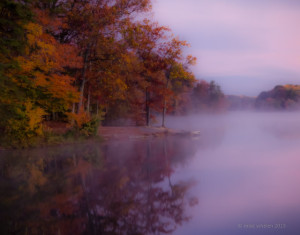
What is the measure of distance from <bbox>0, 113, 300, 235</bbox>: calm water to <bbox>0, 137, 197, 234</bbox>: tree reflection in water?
0.06ft

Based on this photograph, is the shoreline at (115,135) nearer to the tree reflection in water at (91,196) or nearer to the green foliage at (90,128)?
the green foliage at (90,128)

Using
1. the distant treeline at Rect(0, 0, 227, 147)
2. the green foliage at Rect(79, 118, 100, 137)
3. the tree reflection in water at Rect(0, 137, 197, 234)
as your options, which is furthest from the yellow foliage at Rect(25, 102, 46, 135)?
the green foliage at Rect(79, 118, 100, 137)

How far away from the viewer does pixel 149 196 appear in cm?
603

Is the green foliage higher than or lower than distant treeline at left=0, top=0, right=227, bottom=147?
lower

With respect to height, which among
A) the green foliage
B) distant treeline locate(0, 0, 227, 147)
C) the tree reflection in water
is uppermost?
distant treeline locate(0, 0, 227, 147)

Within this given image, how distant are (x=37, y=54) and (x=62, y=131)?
16.6ft

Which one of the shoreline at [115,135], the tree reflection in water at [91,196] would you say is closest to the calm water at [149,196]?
the tree reflection in water at [91,196]

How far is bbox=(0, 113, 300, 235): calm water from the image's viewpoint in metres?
4.51

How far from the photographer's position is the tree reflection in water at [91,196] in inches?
178

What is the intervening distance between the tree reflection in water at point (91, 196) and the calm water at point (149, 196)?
0.02m

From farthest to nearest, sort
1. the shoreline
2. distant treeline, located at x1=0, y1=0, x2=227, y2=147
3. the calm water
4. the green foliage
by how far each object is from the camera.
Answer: the green foliage < the shoreline < distant treeline, located at x1=0, y1=0, x2=227, y2=147 < the calm water

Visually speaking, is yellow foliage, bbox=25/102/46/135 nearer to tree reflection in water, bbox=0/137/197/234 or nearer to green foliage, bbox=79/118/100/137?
tree reflection in water, bbox=0/137/197/234

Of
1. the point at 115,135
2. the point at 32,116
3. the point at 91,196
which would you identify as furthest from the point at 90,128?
the point at 91,196

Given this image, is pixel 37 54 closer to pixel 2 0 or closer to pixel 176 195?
pixel 2 0
